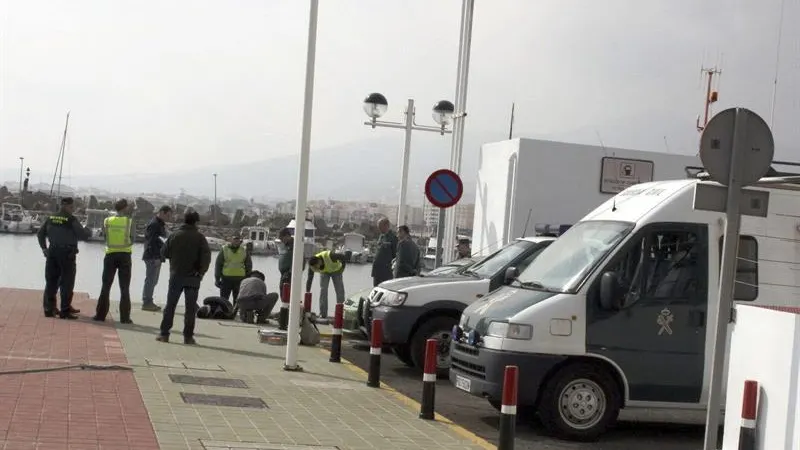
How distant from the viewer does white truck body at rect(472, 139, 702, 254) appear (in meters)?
18.8

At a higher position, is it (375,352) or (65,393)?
(375,352)

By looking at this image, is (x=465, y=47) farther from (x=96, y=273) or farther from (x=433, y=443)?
(x=433, y=443)

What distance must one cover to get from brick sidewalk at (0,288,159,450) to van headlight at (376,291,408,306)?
3.41 meters

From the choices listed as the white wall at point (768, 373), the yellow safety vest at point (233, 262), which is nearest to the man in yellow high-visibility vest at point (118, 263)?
the yellow safety vest at point (233, 262)

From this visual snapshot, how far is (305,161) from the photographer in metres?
12.8

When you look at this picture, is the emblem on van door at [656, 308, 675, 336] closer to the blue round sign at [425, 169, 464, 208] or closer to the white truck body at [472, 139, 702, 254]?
the blue round sign at [425, 169, 464, 208]

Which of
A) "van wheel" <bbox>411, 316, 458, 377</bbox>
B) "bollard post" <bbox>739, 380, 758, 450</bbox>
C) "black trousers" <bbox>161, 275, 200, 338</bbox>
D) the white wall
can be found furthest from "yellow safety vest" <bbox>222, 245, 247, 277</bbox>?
"bollard post" <bbox>739, 380, 758, 450</bbox>

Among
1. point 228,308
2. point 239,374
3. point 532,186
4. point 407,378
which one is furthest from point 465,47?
point 239,374

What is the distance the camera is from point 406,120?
869 inches

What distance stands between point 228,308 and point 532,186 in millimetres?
6176

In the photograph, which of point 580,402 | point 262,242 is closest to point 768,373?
point 580,402

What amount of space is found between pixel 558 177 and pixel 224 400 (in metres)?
9.81

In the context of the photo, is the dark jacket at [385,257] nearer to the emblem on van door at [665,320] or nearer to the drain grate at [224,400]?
the drain grate at [224,400]

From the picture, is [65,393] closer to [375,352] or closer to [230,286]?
[375,352]
